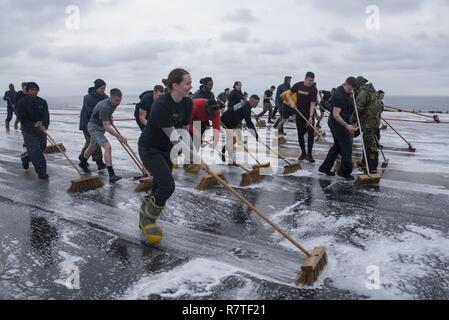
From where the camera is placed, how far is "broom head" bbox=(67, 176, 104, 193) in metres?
6.60

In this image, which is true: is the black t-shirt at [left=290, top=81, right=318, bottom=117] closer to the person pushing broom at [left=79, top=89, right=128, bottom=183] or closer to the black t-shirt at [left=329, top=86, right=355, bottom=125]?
the black t-shirt at [left=329, top=86, right=355, bottom=125]

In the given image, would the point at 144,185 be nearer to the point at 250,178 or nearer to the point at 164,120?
the point at 250,178

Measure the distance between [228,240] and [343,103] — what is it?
13.3 ft

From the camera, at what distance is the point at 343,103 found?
7375mm

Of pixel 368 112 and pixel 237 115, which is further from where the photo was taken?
pixel 237 115

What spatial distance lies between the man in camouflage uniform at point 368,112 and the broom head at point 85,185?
487 centimetres

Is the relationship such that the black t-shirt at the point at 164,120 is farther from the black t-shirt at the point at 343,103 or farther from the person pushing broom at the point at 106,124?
the black t-shirt at the point at 343,103

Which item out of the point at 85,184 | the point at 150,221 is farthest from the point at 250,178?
the point at 150,221

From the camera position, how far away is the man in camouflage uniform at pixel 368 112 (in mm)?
7316

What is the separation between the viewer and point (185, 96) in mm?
4430

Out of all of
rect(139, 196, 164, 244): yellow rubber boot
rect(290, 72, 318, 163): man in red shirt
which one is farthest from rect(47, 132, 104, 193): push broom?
rect(290, 72, 318, 163): man in red shirt
